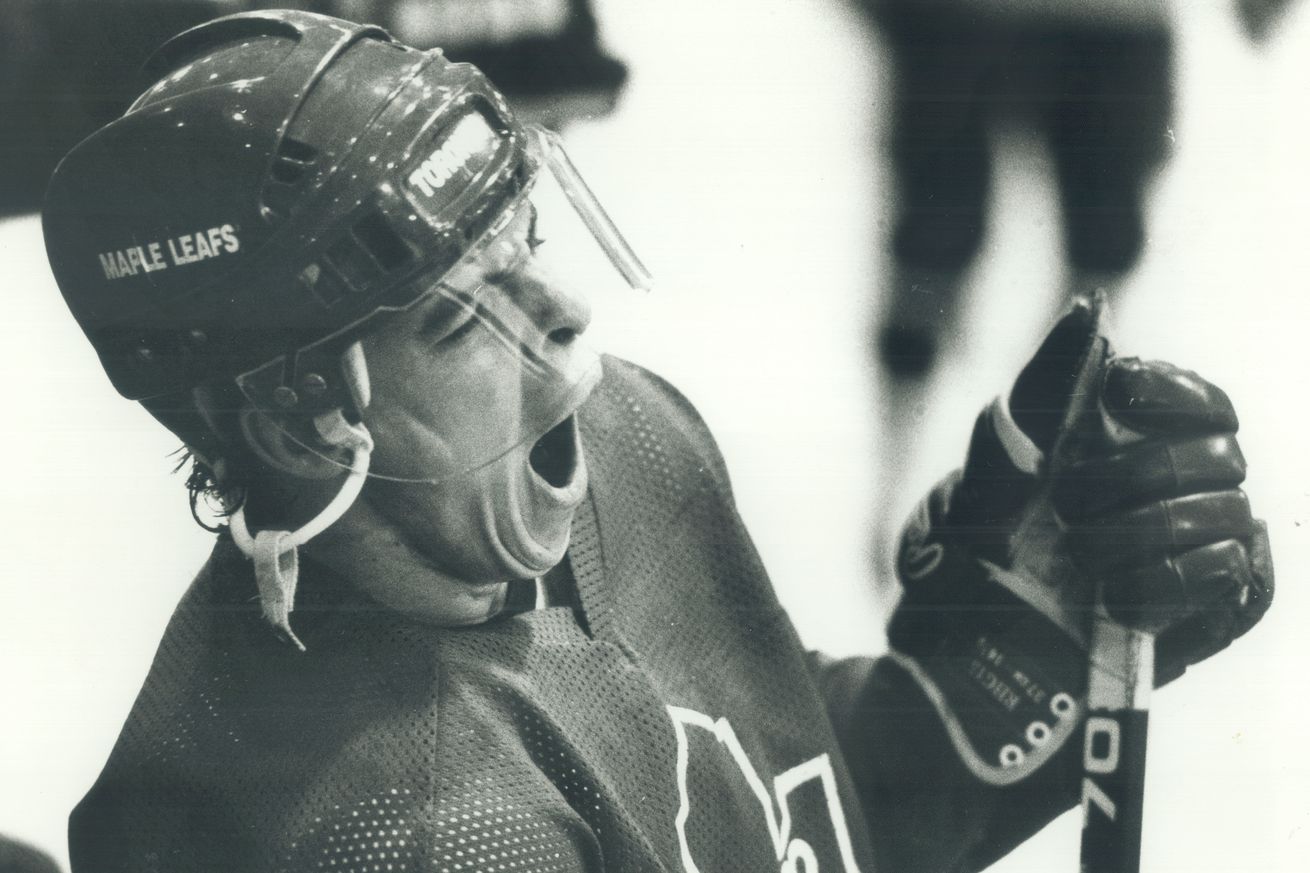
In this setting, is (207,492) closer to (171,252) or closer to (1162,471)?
(171,252)

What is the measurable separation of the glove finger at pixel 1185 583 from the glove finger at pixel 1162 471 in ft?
0.17

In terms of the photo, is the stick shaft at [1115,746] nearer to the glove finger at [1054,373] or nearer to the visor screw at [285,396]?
the glove finger at [1054,373]

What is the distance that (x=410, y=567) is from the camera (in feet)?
3.29

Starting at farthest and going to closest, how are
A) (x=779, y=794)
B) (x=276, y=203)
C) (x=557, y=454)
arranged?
(x=779, y=794) < (x=557, y=454) < (x=276, y=203)

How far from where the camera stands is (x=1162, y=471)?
1099 mm

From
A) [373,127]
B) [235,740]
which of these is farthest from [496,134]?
[235,740]

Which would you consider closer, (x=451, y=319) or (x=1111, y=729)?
(x=451, y=319)

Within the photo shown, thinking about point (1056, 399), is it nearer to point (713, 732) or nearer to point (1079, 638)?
point (1079, 638)

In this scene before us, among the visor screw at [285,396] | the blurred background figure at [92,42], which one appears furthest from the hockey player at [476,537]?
the blurred background figure at [92,42]

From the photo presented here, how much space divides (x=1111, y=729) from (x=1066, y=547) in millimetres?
154

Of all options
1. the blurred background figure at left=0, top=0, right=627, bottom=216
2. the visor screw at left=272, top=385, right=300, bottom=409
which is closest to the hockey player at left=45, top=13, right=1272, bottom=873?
the visor screw at left=272, top=385, right=300, bottom=409

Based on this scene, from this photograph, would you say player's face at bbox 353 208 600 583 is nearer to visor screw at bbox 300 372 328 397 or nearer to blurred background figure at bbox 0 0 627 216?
visor screw at bbox 300 372 328 397

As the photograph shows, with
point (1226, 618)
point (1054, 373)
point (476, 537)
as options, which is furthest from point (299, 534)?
point (1226, 618)

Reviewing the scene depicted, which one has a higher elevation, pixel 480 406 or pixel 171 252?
pixel 171 252
